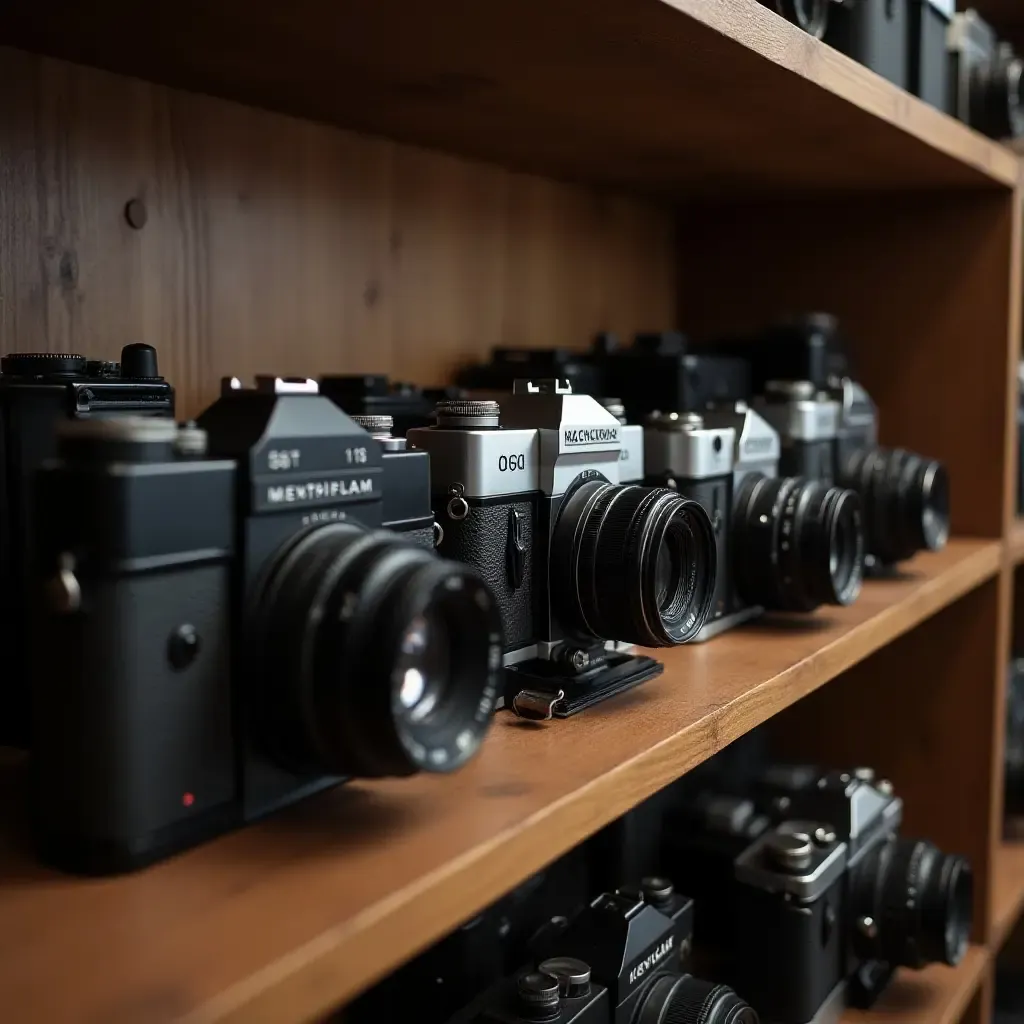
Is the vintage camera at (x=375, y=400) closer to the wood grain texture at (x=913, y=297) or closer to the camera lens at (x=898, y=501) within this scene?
the camera lens at (x=898, y=501)

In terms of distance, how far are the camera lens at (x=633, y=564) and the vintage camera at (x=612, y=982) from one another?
0.65ft

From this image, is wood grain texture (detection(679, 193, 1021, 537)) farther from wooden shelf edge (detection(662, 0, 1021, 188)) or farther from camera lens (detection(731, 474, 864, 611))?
camera lens (detection(731, 474, 864, 611))

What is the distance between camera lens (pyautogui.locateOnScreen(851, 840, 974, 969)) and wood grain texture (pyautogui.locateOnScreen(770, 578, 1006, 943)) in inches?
10.2

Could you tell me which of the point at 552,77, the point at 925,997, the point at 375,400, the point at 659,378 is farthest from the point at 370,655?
the point at 925,997

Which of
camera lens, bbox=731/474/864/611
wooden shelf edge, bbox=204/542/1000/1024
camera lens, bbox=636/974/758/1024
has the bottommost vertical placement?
camera lens, bbox=636/974/758/1024

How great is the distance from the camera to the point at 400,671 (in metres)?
0.44

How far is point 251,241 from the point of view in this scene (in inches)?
33.0

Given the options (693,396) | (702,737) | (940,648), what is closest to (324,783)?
(702,737)

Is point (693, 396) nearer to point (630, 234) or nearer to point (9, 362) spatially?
point (630, 234)

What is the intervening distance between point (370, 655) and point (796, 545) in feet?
1.50

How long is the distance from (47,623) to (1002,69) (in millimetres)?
1019

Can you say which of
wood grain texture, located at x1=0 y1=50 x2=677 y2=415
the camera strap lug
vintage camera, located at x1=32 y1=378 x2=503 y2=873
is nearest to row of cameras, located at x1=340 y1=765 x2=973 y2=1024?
the camera strap lug

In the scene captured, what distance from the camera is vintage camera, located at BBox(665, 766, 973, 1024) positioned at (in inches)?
35.4

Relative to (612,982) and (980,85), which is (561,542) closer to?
(612,982)
